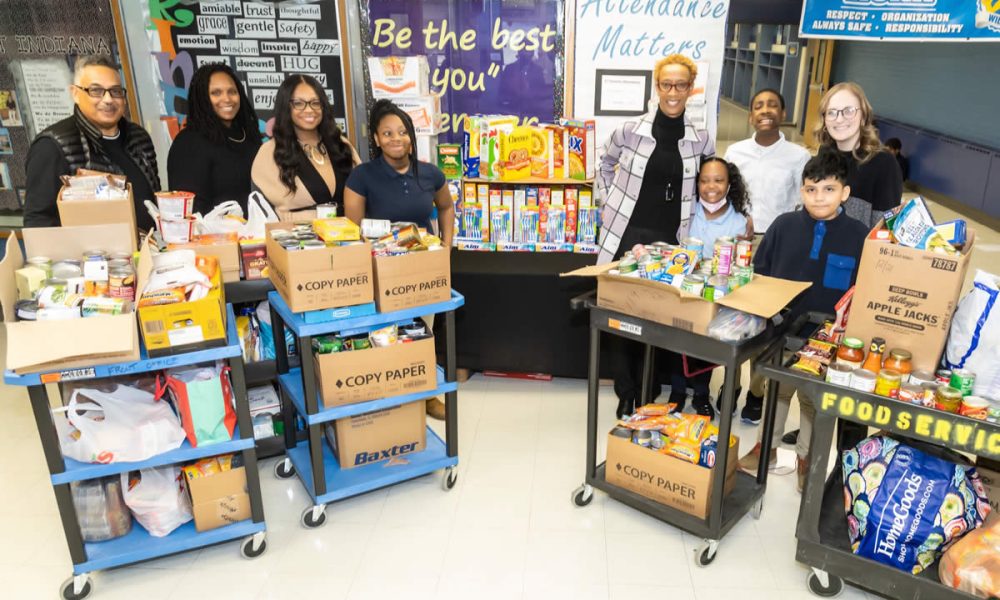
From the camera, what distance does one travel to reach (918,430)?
7.77 ft

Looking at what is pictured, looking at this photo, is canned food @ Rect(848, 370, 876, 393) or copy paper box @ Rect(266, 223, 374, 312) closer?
canned food @ Rect(848, 370, 876, 393)

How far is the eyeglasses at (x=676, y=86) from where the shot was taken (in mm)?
3662

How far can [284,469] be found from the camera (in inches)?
145

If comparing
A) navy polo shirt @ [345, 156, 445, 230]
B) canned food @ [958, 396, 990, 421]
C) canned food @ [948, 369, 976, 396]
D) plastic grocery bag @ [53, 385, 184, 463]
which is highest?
navy polo shirt @ [345, 156, 445, 230]

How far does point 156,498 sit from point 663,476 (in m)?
2.16

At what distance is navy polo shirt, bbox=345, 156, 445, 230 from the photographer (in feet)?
12.4

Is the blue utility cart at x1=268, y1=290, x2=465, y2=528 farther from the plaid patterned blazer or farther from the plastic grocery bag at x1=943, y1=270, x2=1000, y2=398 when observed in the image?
the plastic grocery bag at x1=943, y1=270, x2=1000, y2=398

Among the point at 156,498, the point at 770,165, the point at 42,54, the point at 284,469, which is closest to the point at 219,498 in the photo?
the point at 156,498

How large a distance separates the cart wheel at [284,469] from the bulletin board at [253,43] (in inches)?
107

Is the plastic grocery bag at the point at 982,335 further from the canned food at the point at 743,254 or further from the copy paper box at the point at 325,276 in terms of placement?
the copy paper box at the point at 325,276

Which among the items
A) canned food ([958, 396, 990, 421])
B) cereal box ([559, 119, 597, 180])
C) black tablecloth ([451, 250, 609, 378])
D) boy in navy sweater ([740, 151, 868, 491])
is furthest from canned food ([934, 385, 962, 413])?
cereal box ([559, 119, 597, 180])

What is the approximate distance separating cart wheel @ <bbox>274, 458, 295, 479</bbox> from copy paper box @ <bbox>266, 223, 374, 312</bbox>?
3.53ft

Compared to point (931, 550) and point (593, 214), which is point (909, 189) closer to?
point (593, 214)

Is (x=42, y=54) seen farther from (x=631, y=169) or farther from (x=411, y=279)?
(x=631, y=169)
